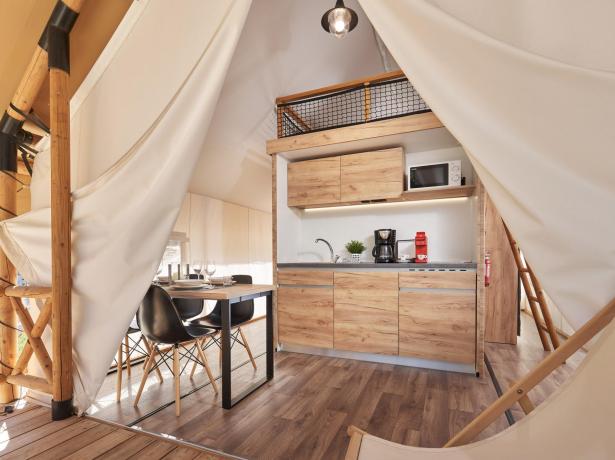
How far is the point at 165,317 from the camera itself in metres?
2.13

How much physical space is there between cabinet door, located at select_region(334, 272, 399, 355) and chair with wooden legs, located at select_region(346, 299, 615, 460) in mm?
1832

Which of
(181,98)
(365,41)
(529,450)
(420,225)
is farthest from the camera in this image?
(365,41)

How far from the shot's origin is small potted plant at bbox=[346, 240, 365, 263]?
363 centimetres

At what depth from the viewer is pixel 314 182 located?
142 inches

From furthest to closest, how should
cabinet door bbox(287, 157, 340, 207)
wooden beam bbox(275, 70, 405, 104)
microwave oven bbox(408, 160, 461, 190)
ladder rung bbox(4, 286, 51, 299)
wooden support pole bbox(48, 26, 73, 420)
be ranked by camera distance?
cabinet door bbox(287, 157, 340, 207), wooden beam bbox(275, 70, 405, 104), microwave oven bbox(408, 160, 461, 190), ladder rung bbox(4, 286, 51, 299), wooden support pole bbox(48, 26, 73, 420)

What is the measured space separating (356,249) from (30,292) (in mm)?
2916

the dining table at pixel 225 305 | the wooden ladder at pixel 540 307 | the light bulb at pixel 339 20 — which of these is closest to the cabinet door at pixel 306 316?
the dining table at pixel 225 305

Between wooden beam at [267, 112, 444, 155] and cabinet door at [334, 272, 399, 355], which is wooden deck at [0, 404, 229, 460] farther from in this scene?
wooden beam at [267, 112, 444, 155]

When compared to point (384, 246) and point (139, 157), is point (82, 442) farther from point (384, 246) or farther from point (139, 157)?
point (384, 246)

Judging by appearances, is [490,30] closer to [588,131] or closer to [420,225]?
[588,131]

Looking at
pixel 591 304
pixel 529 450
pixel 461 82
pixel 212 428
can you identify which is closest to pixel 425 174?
pixel 461 82

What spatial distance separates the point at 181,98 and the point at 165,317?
145cm

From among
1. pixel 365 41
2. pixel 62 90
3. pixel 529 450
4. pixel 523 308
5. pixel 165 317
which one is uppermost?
pixel 365 41

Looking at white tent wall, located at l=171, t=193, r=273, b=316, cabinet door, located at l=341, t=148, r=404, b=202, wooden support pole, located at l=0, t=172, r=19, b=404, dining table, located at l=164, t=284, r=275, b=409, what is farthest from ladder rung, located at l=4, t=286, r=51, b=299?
cabinet door, located at l=341, t=148, r=404, b=202
